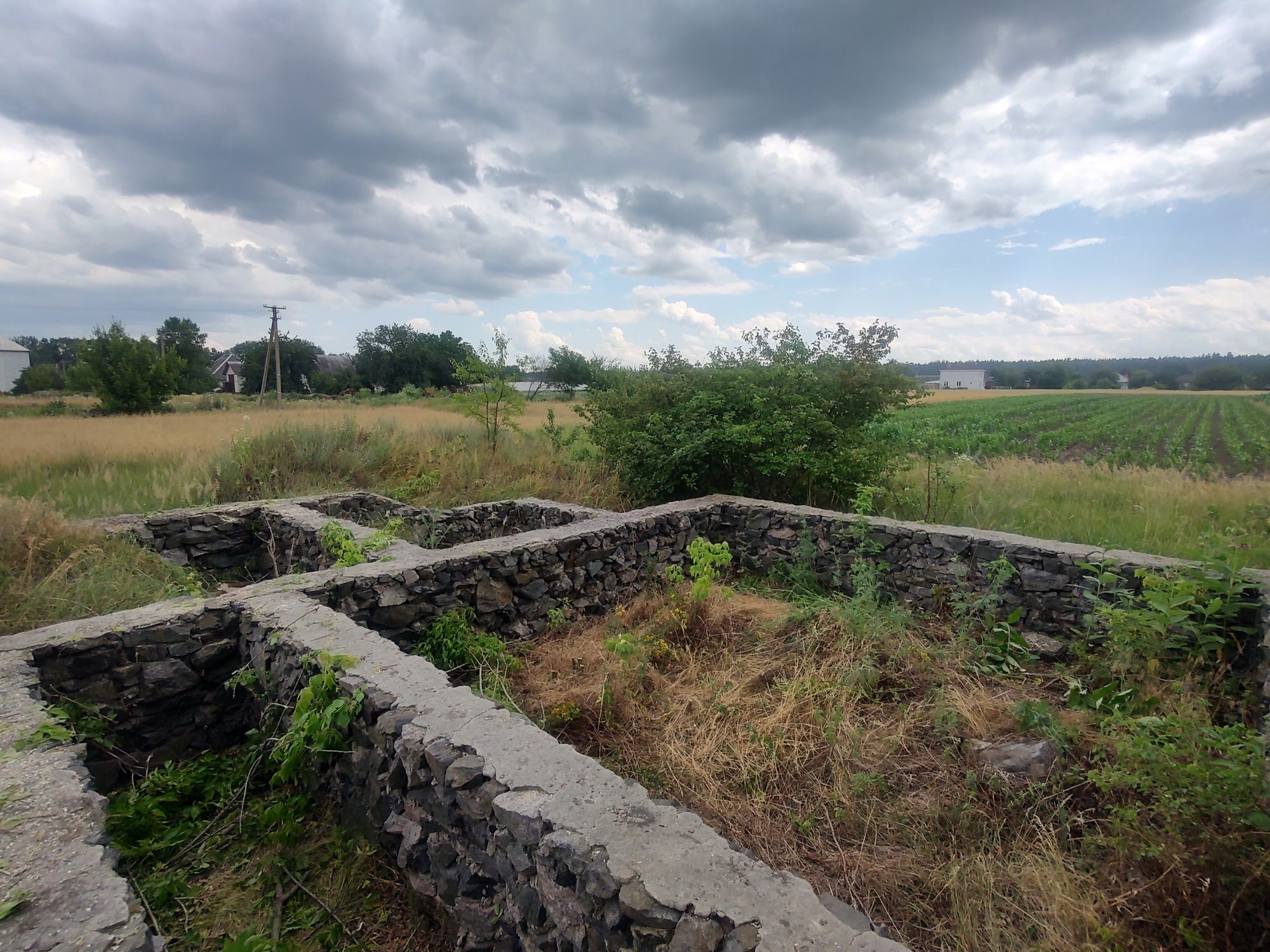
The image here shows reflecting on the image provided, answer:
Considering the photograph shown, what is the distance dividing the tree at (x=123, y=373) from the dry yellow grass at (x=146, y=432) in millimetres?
8147

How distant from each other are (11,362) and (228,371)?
1349 cm

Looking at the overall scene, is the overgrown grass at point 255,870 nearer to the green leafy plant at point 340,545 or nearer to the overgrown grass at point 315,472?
the green leafy plant at point 340,545

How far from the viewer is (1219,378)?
54.9 m

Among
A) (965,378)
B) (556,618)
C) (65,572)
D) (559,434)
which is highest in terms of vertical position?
(965,378)

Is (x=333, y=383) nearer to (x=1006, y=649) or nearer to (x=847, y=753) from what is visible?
A: (x=1006, y=649)

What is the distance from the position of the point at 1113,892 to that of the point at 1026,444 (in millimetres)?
21212

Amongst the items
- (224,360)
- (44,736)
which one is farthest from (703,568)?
(224,360)

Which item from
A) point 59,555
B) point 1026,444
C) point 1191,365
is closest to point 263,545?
point 59,555

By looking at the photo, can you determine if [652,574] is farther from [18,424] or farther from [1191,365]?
[1191,365]

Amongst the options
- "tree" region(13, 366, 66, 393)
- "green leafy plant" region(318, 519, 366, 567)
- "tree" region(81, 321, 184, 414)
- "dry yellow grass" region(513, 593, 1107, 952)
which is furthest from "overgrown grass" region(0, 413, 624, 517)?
"tree" region(13, 366, 66, 393)

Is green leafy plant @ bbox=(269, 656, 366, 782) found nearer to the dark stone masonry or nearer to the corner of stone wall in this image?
the dark stone masonry

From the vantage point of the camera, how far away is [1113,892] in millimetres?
2244

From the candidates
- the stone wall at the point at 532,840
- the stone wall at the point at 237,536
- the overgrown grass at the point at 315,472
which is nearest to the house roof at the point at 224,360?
the overgrown grass at the point at 315,472

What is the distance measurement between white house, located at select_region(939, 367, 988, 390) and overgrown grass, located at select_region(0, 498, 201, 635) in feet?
261
